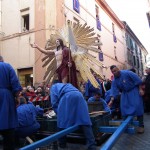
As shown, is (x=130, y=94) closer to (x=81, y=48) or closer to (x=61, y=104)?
(x=81, y=48)

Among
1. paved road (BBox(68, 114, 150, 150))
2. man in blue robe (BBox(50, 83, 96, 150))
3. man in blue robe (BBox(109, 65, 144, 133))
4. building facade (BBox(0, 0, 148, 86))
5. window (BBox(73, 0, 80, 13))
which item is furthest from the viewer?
window (BBox(73, 0, 80, 13))

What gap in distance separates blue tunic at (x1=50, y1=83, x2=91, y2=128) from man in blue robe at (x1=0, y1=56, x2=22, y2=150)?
71 cm

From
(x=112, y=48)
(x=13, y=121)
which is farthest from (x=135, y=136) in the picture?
(x=112, y=48)

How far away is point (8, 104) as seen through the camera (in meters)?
3.68

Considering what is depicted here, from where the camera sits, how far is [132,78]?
5.39 meters

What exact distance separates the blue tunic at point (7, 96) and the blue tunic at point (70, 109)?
70cm

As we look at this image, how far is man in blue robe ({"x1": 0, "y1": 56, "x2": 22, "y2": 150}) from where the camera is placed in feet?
11.7


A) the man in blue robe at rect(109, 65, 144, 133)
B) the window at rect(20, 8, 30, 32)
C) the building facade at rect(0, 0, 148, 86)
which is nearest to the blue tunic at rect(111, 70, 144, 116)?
the man in blue robe at rect(109, 65, 144, 133)

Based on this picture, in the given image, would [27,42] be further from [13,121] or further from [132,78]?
[13,121]

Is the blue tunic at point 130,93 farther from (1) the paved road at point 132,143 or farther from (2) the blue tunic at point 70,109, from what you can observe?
(2) the blue tunic at point 70,109

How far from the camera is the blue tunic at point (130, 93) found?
533 cm

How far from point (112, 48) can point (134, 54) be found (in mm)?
12934

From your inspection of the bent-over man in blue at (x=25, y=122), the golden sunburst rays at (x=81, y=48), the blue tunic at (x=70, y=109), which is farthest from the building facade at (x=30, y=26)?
the blue tunic at (x=70, y=109)

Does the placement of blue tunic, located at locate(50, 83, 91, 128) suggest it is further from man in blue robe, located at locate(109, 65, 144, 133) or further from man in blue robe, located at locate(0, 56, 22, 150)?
man in blue robe, located at locate(109, 65, 144, 133)
